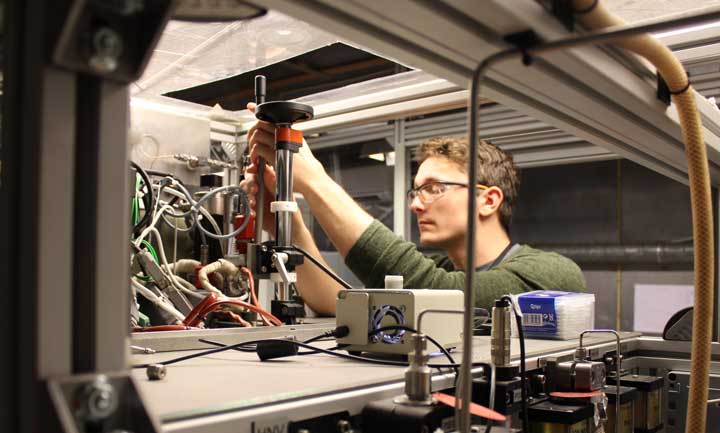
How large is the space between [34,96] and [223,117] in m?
1.81

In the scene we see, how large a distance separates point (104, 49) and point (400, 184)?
2.71m

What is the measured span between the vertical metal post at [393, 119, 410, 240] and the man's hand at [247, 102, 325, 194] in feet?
2.13

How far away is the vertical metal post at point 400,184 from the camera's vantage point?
2.83m

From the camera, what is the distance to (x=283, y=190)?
4.58 ft

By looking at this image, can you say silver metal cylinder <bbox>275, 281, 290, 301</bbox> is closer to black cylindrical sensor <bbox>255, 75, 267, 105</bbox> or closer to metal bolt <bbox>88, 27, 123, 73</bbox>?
black cylindrical sensor <bbox>255, 75, 267, 105</bbox>

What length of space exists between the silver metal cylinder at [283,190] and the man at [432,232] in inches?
8.4

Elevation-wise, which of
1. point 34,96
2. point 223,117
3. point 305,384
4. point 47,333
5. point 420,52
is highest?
point 223,117

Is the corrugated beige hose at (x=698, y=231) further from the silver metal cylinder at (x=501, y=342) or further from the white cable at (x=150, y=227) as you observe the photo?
the white cable at (x=150, y=227)

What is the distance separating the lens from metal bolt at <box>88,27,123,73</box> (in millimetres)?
417

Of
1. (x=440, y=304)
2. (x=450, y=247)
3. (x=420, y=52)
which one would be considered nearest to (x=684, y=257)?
(x=450, y=247)

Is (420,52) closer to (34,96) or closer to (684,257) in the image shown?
(34,96)

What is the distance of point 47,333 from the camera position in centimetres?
41

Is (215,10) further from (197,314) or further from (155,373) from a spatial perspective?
(197,314)

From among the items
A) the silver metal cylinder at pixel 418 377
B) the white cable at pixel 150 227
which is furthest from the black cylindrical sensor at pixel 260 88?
the silver metal cylinder at pixel 418 377
